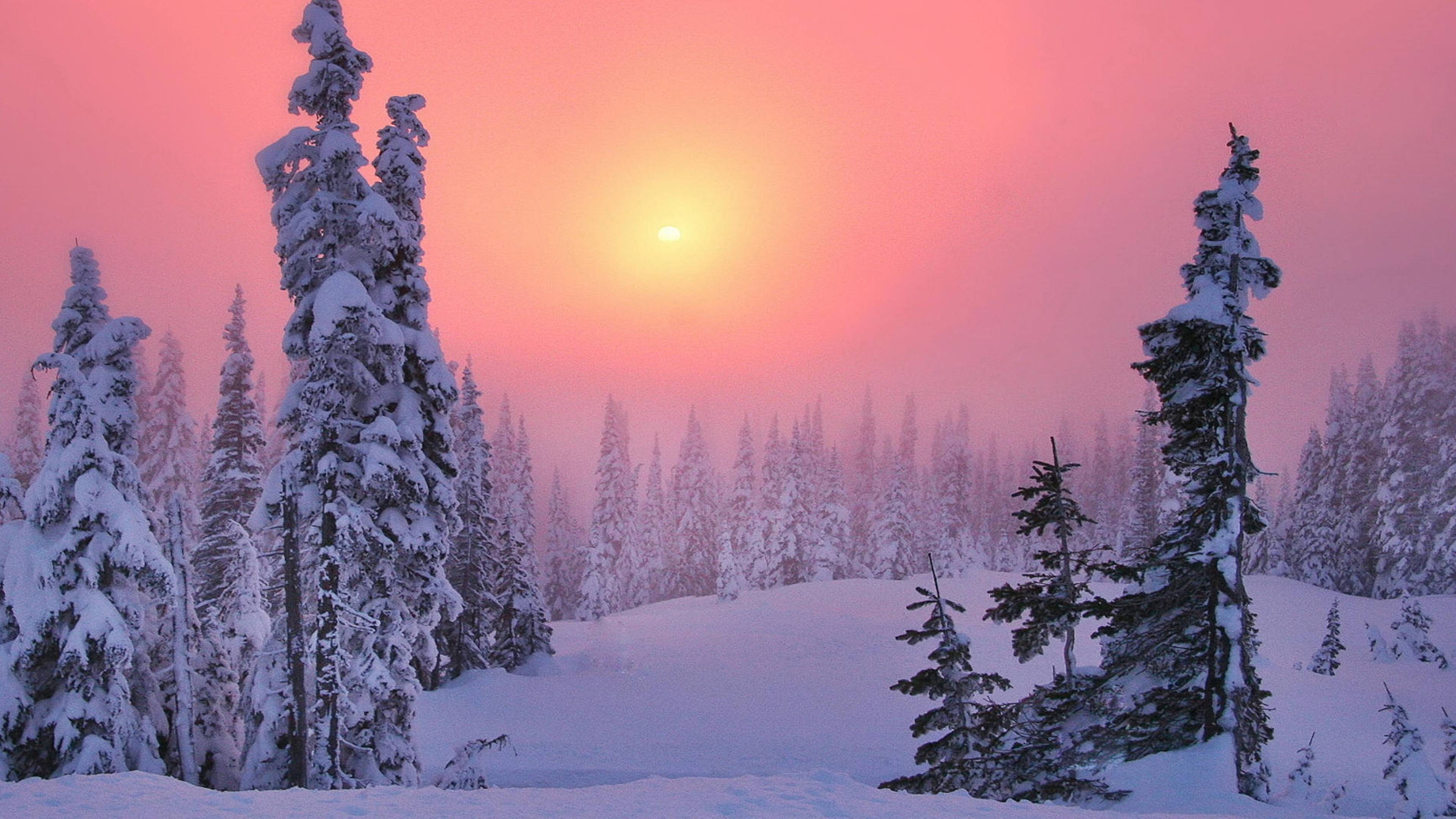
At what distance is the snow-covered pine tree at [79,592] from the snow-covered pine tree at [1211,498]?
1903 centimetres

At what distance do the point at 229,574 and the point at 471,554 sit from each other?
17.1 m

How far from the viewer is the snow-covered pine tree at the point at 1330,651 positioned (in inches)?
1228

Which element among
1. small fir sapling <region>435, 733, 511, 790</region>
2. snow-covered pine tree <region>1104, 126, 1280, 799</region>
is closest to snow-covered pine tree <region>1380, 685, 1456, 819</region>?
snow-covered pine tree <region>1104, 126, 1280, 799</region>

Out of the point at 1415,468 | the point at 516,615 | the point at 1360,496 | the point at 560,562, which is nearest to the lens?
the point at 516,615

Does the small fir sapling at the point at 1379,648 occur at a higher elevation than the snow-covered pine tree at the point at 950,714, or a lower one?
lower

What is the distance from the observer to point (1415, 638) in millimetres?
31969

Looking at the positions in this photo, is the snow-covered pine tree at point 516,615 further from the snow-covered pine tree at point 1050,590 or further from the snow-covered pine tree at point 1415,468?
the snow-covered pine tree at point 1415,468

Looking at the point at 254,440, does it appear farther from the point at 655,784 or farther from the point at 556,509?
the point at 556,509

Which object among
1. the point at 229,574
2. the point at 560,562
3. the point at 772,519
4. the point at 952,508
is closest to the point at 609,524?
the point at 560,562

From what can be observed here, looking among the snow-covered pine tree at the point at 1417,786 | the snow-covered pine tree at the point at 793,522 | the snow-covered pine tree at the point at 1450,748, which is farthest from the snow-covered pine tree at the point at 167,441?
the snow-covered pine tree at the point at 1450,748

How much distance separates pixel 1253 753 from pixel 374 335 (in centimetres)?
1617

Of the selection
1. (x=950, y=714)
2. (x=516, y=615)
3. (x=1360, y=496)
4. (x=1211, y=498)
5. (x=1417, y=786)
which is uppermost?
(x=1211, y=498)

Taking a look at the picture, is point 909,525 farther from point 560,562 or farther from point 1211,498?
point 1211,498

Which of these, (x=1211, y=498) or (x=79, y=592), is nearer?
(x=1211, y=498)
